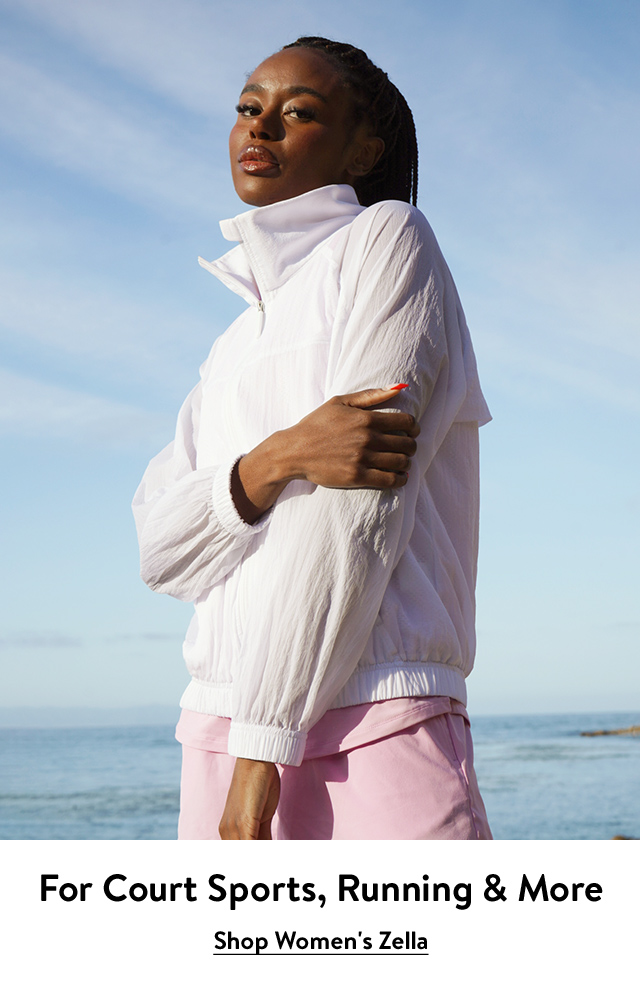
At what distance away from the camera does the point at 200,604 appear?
1442 mm

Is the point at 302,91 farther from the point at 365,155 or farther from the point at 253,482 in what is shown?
the point at 253,482

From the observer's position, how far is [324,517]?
3.76ft

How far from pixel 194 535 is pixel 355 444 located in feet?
1.15

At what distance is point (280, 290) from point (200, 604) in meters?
0.56

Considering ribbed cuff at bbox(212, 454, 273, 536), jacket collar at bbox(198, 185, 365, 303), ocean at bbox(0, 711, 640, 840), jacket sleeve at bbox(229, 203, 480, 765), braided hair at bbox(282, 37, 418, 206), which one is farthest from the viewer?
ocean at bbox(0, 711, 640, 840)

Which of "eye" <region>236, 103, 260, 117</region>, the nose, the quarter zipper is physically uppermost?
"eye" <region>236, 103, 260, 117</region>

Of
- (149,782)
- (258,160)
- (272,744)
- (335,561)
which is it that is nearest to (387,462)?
(335,561)

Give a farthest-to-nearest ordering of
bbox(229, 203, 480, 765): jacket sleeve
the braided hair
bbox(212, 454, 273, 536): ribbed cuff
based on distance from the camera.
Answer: the braided hair
bbox(212, 454, 273, 536): ribbed cuff
bbox(229, 203, 480, 765): jacket sleeve

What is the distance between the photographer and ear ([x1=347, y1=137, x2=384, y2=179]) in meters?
1.62

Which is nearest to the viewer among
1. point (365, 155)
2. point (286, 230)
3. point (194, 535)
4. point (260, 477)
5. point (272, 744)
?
point (272, 744)

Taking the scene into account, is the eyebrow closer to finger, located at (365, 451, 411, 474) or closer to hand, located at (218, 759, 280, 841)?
finger, located at (365, 451, 411, 474)

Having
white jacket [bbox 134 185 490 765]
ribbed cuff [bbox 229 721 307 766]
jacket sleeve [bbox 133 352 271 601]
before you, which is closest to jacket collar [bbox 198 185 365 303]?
white jacket [bbox 134 185 490 765]
